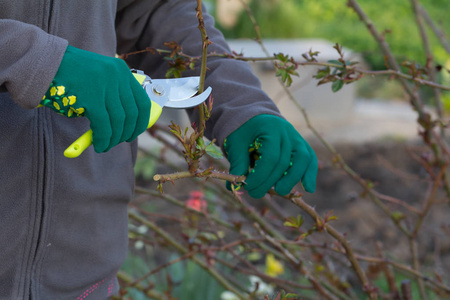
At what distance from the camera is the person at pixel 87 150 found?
33.9 inches

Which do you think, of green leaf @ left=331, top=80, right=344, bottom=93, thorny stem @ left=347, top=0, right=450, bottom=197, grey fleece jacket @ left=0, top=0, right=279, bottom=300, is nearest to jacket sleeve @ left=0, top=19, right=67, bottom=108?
grey fleece jacket @ left=0, top=0, right=279, bottom=300

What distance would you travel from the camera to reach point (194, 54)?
1.21 metres

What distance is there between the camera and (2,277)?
1.01 meters

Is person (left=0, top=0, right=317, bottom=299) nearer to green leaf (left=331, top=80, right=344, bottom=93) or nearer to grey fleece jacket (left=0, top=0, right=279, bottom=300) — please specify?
grey fleece jacket (left=0, top=0, right=279, bottom=300)

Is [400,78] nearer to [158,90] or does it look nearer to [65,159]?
[158,90]

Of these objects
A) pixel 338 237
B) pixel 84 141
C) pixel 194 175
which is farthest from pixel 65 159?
pixel 338 237

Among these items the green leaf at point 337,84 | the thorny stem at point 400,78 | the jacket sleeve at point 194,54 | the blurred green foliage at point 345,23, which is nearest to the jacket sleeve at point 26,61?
the jacket sleeve at point 194,54

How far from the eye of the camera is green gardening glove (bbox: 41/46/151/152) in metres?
0.85

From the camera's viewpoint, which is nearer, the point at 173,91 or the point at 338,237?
the point at 173,91

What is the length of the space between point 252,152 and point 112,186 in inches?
11.6

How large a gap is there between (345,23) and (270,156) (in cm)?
1220

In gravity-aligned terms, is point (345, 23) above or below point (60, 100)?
below

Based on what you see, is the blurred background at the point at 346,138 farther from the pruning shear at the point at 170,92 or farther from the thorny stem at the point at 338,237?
the pruning shear at the point at 170,92

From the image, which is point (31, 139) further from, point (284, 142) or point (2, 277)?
point (284, 142)
